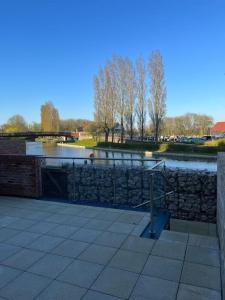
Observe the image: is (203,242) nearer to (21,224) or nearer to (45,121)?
(21,224)

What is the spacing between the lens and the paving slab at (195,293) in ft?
6.90

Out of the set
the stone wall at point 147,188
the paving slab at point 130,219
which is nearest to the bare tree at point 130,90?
the stone wall at point 147,188

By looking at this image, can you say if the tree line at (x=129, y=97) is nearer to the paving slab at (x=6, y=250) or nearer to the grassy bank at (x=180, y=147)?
the grassy bank at (x=180, y=147)

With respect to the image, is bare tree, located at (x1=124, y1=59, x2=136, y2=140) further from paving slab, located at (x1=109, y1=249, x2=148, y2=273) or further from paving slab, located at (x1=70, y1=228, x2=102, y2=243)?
paving slab, located at (x1=109, y1=249, x2=148, y2=273)

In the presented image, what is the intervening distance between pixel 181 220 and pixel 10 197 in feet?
13.0

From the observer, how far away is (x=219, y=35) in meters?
11.0

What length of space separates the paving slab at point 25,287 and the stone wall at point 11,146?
13.2 feet

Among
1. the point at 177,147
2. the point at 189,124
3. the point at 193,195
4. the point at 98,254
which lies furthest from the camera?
the point at 189,124

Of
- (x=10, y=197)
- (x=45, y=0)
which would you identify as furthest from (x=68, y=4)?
(x=10, y=197)

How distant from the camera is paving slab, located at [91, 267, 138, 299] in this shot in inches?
86.6

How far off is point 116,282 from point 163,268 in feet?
1.85

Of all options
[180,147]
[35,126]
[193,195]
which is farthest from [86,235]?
[35,126]

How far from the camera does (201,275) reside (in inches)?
96.2

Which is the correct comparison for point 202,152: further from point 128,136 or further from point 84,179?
point 84,179
